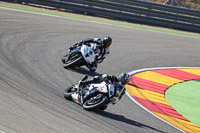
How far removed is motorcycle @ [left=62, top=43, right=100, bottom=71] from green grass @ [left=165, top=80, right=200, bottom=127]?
9.04ft

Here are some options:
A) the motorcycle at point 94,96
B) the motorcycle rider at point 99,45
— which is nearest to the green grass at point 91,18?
the motorcycle rider at point 99,45

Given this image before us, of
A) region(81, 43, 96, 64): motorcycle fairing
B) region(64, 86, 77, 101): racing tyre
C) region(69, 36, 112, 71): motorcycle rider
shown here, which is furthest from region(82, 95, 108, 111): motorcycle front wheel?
region(69, 36, 112, 71): motorcycle rider

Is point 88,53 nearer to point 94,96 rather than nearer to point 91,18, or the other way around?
point 94,96

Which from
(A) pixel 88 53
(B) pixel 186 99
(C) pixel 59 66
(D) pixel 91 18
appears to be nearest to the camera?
(A) pixel 88 53

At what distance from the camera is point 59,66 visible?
11.8 meters

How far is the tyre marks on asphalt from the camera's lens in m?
9.74

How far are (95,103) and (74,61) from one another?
329cm

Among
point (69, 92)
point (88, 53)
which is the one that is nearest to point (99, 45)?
point (88, 53)

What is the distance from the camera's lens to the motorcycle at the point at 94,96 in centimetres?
828

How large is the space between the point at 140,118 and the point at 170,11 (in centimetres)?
1374

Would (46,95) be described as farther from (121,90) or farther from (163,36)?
(163,36)

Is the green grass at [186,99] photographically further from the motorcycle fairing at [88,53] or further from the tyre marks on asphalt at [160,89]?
the motorcycle fairing at [88,53]

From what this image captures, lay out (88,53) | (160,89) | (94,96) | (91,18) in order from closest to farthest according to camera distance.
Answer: (94,96) → (88,53) → (160,89) → (91,18)

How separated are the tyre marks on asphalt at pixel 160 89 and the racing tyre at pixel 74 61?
5.97 feet
